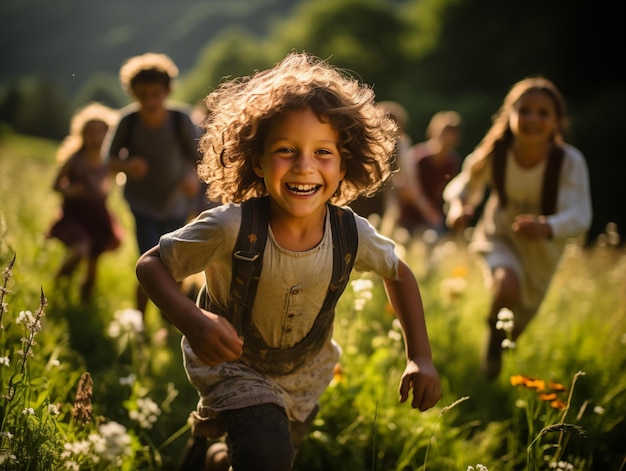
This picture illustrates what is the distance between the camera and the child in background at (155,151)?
5133 millimetres

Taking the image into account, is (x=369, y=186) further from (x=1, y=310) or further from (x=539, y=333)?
(x=539, y=333)

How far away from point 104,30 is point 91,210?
4586 cm

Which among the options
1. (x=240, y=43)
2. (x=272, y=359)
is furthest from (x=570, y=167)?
(x=240, y=43)

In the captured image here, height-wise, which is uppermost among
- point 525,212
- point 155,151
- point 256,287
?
point 155,151

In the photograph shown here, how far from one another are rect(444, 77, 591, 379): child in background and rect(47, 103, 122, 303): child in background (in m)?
3.26

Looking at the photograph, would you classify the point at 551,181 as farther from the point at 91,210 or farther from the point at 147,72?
the point at 91,210

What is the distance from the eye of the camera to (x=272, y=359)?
99.5 inches

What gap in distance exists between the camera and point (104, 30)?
4709cm

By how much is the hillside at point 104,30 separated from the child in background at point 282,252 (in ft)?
123

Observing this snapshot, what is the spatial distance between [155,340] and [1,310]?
7.70 ft

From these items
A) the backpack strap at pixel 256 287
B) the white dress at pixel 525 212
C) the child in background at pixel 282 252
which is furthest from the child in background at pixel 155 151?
the backpack strap at pixel 256 287

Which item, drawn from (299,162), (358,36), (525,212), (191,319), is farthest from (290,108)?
(358,36)

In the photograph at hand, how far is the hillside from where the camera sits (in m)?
42.6

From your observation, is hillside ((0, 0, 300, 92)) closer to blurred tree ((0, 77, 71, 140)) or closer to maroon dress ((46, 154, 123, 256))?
blurred tree ((0, 77, 71, 140))
